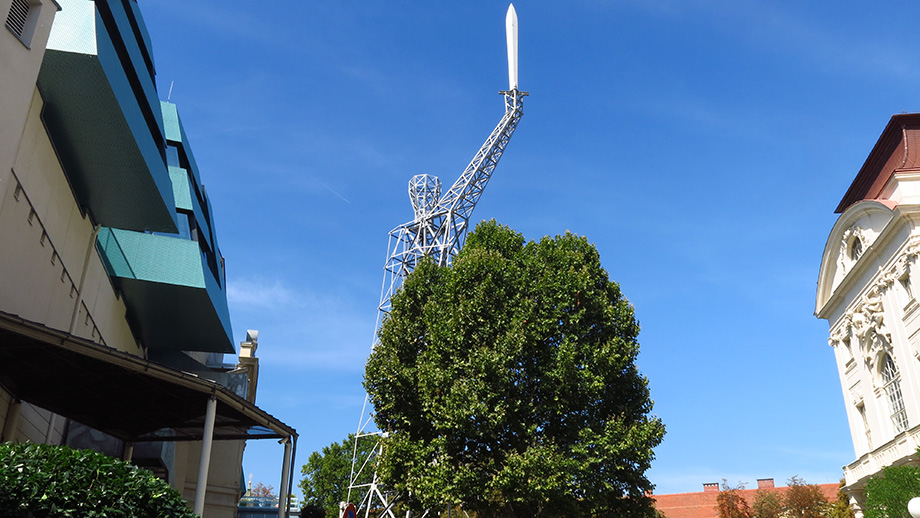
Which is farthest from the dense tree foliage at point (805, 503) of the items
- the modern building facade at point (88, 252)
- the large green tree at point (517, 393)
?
the modern building facade at point (88, 252)

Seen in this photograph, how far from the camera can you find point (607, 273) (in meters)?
23.3

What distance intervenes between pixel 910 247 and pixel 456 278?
20.2 meters

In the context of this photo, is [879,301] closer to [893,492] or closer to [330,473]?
[893,492]

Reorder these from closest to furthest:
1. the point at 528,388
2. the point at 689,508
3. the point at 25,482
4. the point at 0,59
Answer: the point at 25,482 → the point at 0,59 → the point at 528,388 → the point at 689,508

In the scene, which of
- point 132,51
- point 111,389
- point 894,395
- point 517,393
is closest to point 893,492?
point 894,395

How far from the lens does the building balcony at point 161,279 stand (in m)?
23.6

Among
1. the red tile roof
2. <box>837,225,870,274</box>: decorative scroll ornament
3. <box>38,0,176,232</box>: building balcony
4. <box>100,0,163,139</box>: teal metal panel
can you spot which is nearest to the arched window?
<box>837,225,870,274</box>: decorative scroll ornament

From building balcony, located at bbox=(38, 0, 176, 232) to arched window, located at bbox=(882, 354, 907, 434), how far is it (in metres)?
32.0

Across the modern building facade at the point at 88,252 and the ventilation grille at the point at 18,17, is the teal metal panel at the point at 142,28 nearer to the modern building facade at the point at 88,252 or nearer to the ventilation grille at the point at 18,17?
the modern building facade at the point at 88,252

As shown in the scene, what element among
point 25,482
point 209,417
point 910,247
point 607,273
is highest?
point 910,247

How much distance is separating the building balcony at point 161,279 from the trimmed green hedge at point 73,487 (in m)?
14.4

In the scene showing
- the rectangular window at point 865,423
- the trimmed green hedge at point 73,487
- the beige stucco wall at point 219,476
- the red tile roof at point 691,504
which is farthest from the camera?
the red tile roof at point 691,504

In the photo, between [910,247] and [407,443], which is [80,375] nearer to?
[407,443]

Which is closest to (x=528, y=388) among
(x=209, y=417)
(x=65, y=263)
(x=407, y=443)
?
(x=407, y=443)
